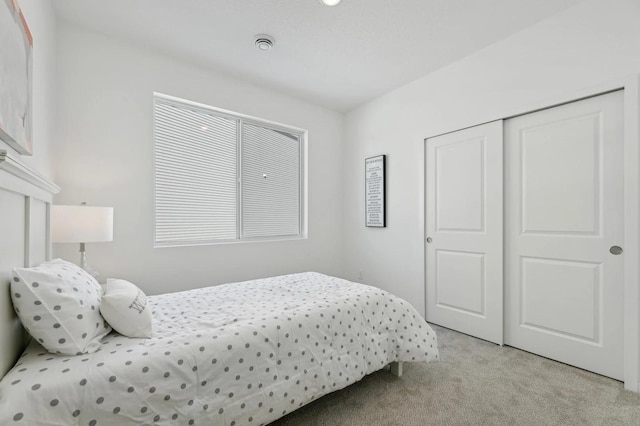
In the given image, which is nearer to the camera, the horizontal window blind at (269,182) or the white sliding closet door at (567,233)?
the white sliding closet door at (567,233)

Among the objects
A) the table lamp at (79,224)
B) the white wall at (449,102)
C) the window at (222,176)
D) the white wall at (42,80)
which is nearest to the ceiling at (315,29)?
the white wall at (449,102)

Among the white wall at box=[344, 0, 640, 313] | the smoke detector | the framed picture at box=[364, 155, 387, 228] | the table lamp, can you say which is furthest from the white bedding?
the smoke detector

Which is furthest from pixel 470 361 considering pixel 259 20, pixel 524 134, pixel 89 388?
pixel 259 20

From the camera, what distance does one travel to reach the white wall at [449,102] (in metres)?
2.00

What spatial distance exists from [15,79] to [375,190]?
10.4ft

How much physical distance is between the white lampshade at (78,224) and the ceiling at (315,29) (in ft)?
4.93

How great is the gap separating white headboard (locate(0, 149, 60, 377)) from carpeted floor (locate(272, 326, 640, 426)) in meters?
1.23

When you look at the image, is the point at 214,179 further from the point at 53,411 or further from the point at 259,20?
the point at 53,411

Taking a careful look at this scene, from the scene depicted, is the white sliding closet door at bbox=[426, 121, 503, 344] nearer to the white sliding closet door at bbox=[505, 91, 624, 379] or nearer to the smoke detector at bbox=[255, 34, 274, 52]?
the white sliding closet door at bbox=[505, 91, 624, 379]

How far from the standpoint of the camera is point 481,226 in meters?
2.68

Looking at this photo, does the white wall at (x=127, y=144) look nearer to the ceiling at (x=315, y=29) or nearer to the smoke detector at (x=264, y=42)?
the ceiling at (x=315, y=29)

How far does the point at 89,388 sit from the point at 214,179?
2.38 metres

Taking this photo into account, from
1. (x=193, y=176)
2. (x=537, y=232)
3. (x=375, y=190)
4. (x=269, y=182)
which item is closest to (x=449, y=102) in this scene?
(x=375, y=190)

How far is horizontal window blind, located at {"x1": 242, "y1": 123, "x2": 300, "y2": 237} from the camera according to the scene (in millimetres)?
3389
